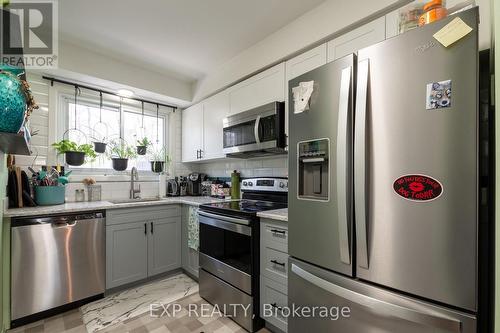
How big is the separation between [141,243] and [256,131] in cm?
170

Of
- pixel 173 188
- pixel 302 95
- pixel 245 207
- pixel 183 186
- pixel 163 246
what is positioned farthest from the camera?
pixel 183 186

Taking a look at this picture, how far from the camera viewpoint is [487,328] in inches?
32.5

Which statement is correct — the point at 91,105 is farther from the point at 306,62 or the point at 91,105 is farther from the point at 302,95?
the point at 302,95

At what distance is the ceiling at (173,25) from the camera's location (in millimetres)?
1766

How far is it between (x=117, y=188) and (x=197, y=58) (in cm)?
184

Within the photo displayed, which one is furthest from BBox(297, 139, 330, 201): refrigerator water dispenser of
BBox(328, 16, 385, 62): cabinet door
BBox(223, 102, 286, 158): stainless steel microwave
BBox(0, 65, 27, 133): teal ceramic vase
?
BBox(0, 65, 27, 133): teal ceramic vase

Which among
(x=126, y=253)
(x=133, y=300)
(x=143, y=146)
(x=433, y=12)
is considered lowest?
(x=133, y=300)

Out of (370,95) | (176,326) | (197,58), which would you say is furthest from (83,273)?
(370,95)

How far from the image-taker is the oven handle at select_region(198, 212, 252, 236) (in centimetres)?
177

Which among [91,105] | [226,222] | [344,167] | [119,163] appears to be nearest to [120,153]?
[119,163]

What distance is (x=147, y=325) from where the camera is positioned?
6.07 feet

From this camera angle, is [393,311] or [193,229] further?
[193,229]

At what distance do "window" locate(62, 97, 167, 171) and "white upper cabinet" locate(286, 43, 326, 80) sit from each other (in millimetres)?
2181

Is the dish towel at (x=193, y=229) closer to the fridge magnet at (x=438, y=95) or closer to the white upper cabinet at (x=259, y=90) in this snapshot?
the white upper cabinet at (x=259, y=90)
